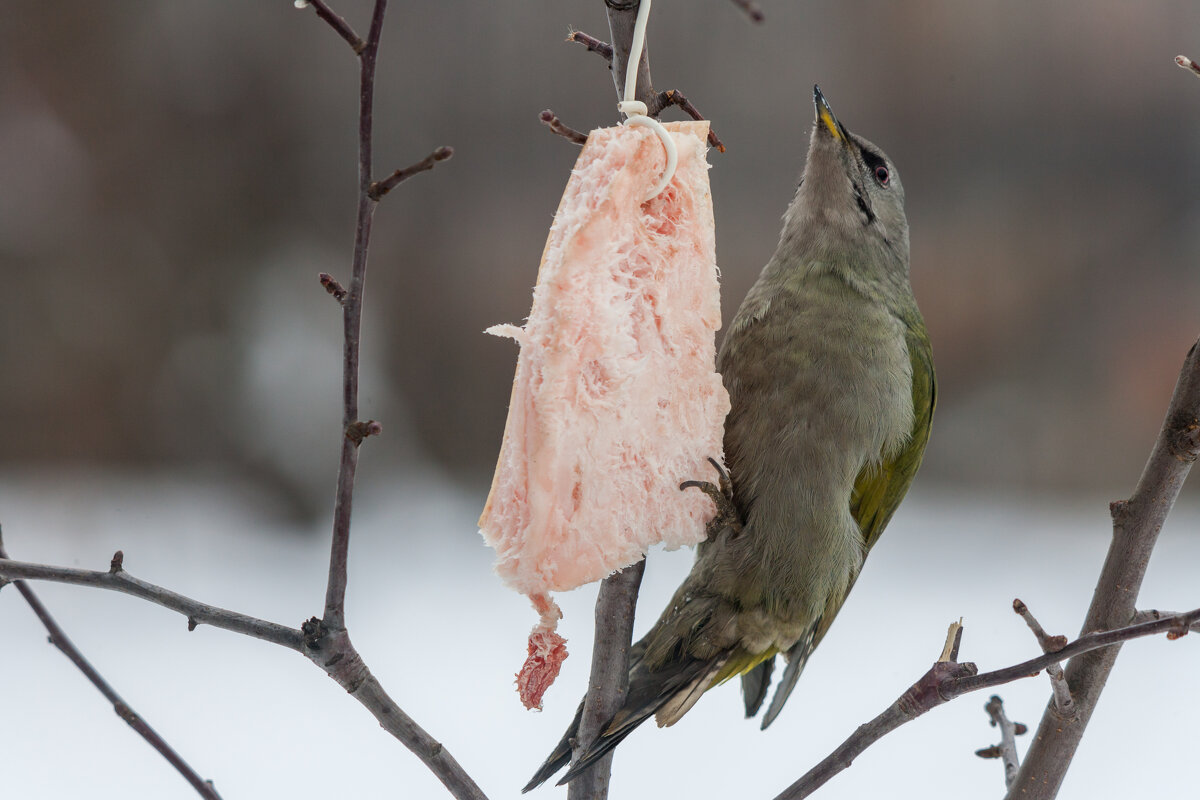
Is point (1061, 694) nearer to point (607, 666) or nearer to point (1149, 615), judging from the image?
point (1149, 615)

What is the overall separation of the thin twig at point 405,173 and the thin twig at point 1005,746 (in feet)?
2.83

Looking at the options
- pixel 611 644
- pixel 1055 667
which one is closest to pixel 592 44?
pixel 611 644

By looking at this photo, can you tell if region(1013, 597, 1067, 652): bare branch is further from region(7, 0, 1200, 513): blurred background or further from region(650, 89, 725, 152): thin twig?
region(7, 0, 1200, 513): blurred background

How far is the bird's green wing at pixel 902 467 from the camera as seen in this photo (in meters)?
1.19

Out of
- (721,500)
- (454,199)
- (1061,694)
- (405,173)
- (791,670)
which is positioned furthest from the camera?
(454,199)

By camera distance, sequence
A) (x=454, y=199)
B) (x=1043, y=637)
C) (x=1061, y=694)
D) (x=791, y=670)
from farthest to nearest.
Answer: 1. (x=454, y=199)
2. (x=791, y=670)
3. (x=1061, y=694)
4. (x=1043, y=637)

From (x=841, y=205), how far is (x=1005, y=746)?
0.65 metres

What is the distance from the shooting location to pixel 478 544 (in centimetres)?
248

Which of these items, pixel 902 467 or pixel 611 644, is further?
pixel 902 467

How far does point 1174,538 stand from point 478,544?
5.79 feet

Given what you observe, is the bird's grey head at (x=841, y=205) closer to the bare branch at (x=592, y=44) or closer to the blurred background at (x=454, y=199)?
the bare branch at (x=592, y=44)

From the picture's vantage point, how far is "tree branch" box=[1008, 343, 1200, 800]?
926 mm

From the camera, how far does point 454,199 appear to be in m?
2.48

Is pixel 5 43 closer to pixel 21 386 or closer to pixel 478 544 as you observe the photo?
pixel 21 386
